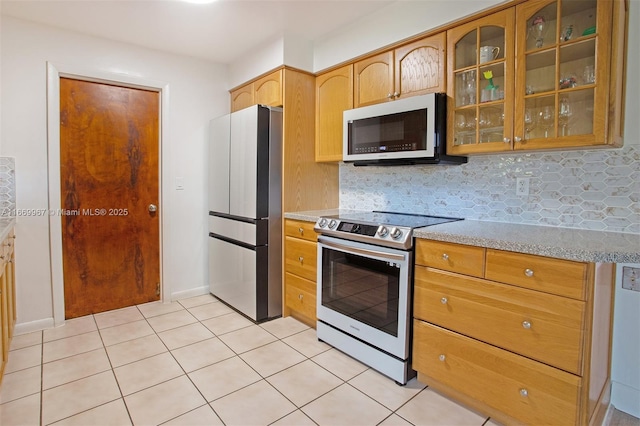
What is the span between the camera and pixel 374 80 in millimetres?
2490

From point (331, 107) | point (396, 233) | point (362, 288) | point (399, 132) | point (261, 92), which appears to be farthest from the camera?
point (261, 92)

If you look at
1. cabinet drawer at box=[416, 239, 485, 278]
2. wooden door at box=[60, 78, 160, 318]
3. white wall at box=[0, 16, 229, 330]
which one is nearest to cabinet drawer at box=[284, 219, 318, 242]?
cabinet drawer at box=[416, 239, 485, 278]

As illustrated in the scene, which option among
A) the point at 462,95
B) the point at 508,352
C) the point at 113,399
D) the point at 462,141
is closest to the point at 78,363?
the point at 113,399

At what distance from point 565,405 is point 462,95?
1632mm

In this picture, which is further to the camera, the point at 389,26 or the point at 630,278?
the point at 389,26

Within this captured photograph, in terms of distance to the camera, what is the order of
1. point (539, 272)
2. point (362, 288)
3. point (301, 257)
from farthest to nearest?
point (301, 257), point (362, 288), point (539, 272)

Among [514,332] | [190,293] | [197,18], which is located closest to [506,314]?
[514,332]

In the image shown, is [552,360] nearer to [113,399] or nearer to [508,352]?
[508,352]

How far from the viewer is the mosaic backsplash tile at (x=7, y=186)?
248 centimetres

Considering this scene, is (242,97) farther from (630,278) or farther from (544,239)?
(630,278)

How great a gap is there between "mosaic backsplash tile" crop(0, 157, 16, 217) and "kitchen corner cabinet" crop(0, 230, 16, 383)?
20cm

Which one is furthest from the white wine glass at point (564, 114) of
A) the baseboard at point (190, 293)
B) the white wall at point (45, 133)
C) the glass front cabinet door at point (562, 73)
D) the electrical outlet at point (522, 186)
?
the baseboard at point (190, 293)

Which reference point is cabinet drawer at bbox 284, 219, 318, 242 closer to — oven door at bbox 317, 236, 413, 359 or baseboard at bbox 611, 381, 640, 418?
oven door at bbox 317, 236, 413, 359

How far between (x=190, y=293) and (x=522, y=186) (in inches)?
118
